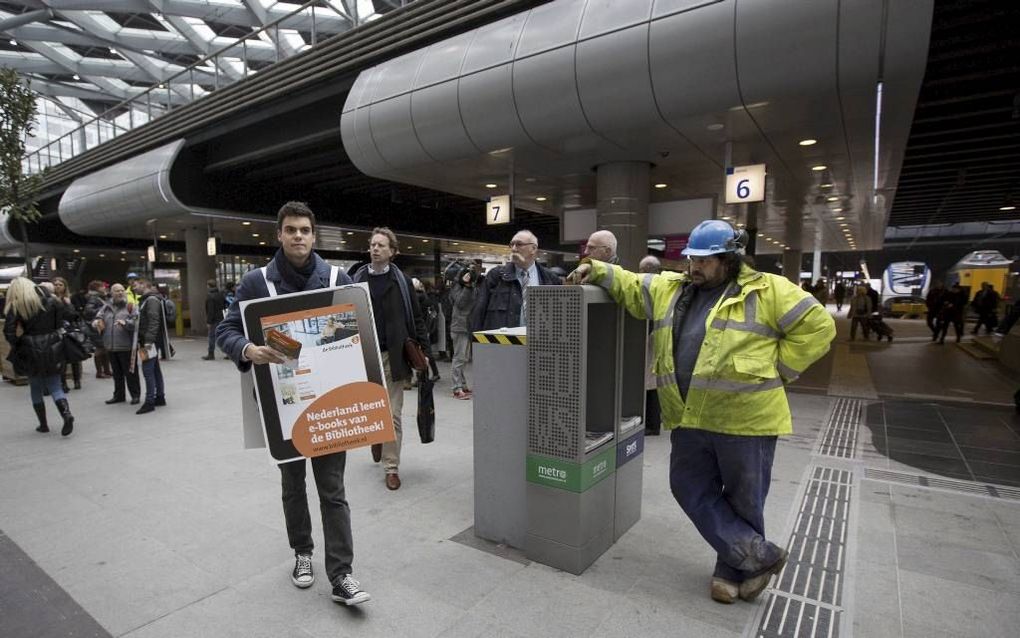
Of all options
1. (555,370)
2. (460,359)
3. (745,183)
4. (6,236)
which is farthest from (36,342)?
(6,236)

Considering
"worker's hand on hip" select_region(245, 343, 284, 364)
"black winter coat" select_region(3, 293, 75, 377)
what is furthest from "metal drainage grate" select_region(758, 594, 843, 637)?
"black winter coat" select_region(3, 293, 75, 377)

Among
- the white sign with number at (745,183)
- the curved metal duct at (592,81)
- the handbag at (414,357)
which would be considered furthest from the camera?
the white sign with number at (745,183)

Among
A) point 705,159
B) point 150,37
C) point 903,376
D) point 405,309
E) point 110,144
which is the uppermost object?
point 150,37

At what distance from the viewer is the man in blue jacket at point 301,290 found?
2.58m

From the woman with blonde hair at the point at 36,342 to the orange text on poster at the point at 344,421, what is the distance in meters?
5.27

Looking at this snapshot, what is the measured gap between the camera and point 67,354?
20.4ft

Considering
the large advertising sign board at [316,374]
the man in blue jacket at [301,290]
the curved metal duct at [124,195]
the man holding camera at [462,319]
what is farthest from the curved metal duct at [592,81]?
the curved metal duct at [124,195]

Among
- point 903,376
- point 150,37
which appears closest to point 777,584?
point 903,376

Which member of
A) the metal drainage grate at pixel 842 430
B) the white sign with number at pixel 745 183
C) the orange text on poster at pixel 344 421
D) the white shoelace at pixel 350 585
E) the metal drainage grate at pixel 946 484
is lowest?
the metal drainage grate at pixel 842 430

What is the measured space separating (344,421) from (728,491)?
1.97m

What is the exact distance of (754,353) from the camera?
2449 mm

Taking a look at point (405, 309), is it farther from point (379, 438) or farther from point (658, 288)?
point (658, 288)

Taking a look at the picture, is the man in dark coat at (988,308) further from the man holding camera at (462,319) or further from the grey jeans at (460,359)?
the grey jeans at (460,359)

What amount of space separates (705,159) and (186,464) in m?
8.07
